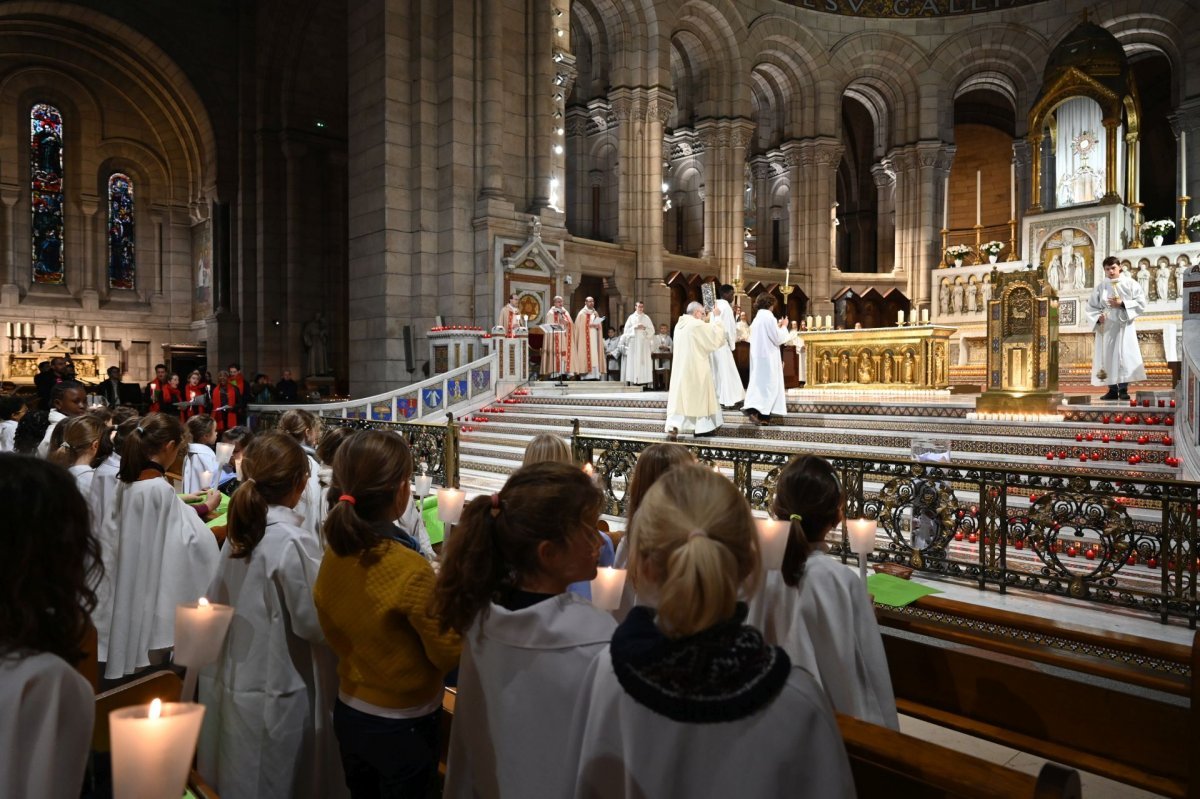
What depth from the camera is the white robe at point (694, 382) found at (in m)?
10.2

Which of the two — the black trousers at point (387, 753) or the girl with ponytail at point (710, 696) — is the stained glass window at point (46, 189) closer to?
the black trousers at point (387, 753)

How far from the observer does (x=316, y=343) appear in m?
22.8

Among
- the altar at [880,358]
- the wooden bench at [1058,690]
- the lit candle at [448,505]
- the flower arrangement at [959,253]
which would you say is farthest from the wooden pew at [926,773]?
the flower arrangement at [959,253]

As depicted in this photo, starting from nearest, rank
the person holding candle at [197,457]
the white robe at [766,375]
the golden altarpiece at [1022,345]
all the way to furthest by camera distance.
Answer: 1. the person holding candle at [197,457]
2. the golden altarpiece at [1022,345]
3. the white robe at [766,375]

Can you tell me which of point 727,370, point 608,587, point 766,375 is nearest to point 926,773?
point 608,587

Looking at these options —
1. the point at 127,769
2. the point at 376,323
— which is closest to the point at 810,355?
the point at 376,323

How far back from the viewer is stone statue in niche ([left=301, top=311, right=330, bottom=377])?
894 inches

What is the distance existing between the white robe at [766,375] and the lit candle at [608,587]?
26.4 feet

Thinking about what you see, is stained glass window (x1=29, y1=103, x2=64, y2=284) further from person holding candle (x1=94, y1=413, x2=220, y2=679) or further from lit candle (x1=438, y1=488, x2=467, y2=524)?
lit candle (x1=438, y1=488, x2=467, y2=524)

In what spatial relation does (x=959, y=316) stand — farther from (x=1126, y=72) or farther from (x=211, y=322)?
(x=211, y=322)

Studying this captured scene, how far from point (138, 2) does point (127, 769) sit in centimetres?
2751

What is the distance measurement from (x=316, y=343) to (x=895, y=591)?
21903 millimetres

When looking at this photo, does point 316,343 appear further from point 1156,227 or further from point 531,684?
point 531,684

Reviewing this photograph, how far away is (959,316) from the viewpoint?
58.9 ft
